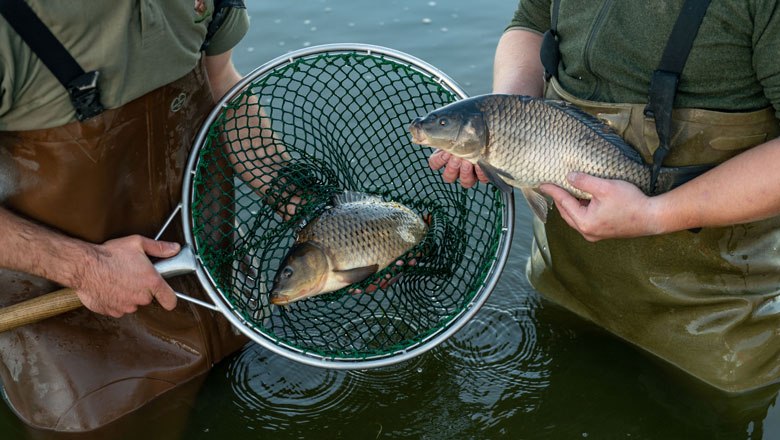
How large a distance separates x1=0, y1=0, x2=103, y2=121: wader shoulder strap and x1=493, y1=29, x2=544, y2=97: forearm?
146 cm

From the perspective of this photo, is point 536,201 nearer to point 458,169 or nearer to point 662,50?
point 458,169

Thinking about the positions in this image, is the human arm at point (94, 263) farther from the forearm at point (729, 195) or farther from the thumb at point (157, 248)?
the forearm at point (729, 195)

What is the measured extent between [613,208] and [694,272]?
595 mm

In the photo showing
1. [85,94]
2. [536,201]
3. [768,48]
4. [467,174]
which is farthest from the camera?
[467,174]

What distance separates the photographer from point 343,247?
2703mm

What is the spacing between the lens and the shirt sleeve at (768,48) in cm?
225

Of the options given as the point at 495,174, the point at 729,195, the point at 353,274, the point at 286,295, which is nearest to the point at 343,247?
the point at 353,274

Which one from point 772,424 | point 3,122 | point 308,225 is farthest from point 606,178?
point 3,122

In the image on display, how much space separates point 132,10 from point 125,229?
76 centimetres

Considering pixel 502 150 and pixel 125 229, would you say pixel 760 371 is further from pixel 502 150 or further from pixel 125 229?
pixel 125 229

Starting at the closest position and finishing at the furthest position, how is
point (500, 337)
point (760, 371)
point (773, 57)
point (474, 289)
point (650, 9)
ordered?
point (773, 57)
point (650, 9)
point (474, 289)
point (760, 371)
point (500, 337)

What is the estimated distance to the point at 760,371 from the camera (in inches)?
117

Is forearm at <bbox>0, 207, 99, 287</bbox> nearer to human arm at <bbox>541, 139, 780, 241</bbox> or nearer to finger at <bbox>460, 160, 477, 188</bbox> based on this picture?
finger at <bbox>460, 160, 477, 188</bbox>

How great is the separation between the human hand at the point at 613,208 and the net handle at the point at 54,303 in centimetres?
122
